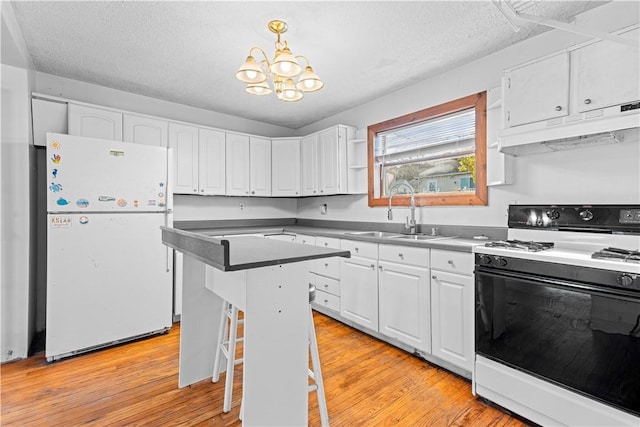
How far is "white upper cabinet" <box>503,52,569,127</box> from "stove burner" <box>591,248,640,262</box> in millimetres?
800

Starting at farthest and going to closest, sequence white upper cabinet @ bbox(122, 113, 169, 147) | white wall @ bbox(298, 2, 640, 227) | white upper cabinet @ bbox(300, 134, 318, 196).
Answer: white upper cabinet @ bbox(300, 134, 318, 196)
white upper cabinet @ bbox(122, 113, 169, 147)
white wall @ bbox(298, 2, 640, 227)

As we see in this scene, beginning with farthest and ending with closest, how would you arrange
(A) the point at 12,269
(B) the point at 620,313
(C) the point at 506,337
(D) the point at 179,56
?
(D) the point at 179,56 < (A) the point at 12,269 < (C) the point at 506,337 < (B) the point at 620,313

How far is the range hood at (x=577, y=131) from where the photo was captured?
1.62 meters

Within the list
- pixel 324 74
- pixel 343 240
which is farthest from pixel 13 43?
pixel 343 240

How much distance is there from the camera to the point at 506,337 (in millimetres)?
1790

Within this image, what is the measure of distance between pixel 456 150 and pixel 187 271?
8.09 ft

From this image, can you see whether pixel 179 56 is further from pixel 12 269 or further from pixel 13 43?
pixel 12 269

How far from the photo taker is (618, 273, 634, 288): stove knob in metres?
1.34

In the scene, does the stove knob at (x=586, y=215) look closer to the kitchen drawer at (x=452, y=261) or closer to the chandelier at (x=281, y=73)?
the kitchen drawer at (x=452, y=261)

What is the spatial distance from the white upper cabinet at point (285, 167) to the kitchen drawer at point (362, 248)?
1.44 metres

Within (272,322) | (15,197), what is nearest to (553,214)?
(272,322)

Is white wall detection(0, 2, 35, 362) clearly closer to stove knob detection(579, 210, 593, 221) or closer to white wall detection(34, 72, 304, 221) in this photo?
white wall detection(34, 72, 304, 221)

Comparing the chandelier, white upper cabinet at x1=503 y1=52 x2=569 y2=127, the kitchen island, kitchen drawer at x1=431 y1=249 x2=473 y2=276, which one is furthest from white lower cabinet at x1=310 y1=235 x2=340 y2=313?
white upper cabinet at x1=503 y1=52 x2=569 y2=127

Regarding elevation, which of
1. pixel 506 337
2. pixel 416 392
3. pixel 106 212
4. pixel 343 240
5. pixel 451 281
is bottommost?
pixel 416 392
